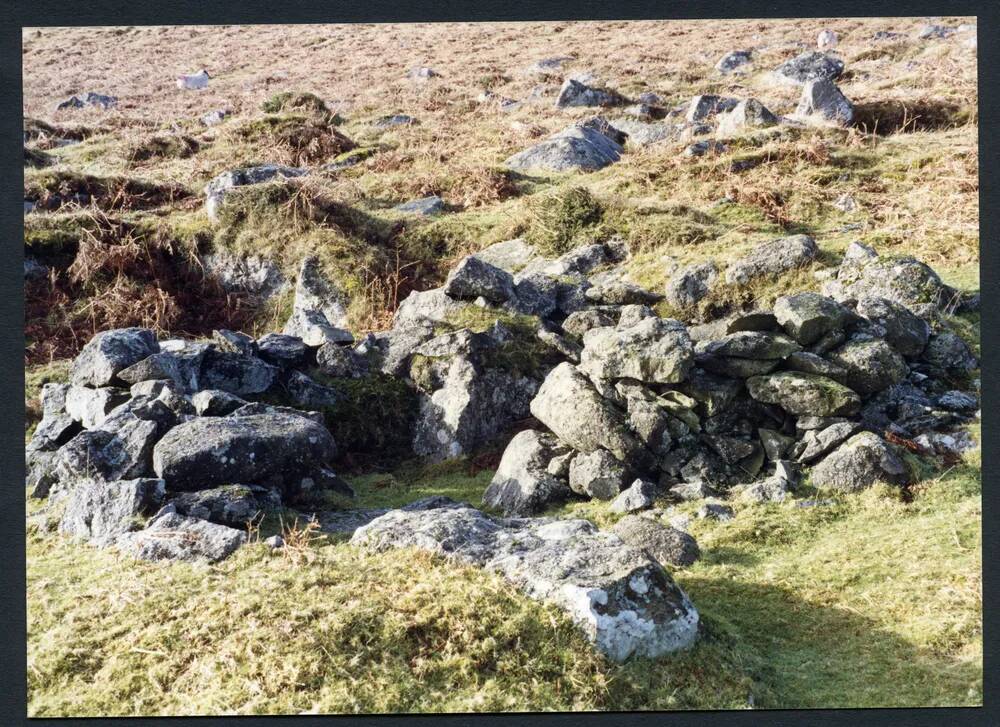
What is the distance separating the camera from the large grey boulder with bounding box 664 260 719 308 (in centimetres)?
1234

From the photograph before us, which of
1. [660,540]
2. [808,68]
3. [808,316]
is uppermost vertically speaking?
[808,68]

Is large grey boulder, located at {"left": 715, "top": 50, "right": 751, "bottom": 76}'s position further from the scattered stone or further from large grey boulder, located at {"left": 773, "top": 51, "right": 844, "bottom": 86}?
the scattered stone

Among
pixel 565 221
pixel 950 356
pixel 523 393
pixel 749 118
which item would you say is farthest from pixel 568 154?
pixel 950 356

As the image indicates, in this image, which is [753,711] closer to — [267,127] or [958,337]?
[958,337]

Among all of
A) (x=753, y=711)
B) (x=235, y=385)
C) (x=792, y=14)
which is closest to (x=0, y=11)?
(x=235, y=385)

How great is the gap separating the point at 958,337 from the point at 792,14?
5351 millimetres

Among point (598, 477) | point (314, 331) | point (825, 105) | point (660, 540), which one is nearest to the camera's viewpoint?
point (660, 540)

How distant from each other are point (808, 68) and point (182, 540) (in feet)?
81.3

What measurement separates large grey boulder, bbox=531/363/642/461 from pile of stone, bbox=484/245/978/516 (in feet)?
0.04

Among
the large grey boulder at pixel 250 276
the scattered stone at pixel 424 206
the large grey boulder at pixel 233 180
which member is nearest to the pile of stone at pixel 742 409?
the large grey boulder at pixel 250 276

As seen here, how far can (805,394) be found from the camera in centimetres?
898

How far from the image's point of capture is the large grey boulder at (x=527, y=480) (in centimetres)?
866

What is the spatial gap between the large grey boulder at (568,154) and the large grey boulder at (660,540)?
13803mm

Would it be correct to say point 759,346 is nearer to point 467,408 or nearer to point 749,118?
point 467,408
